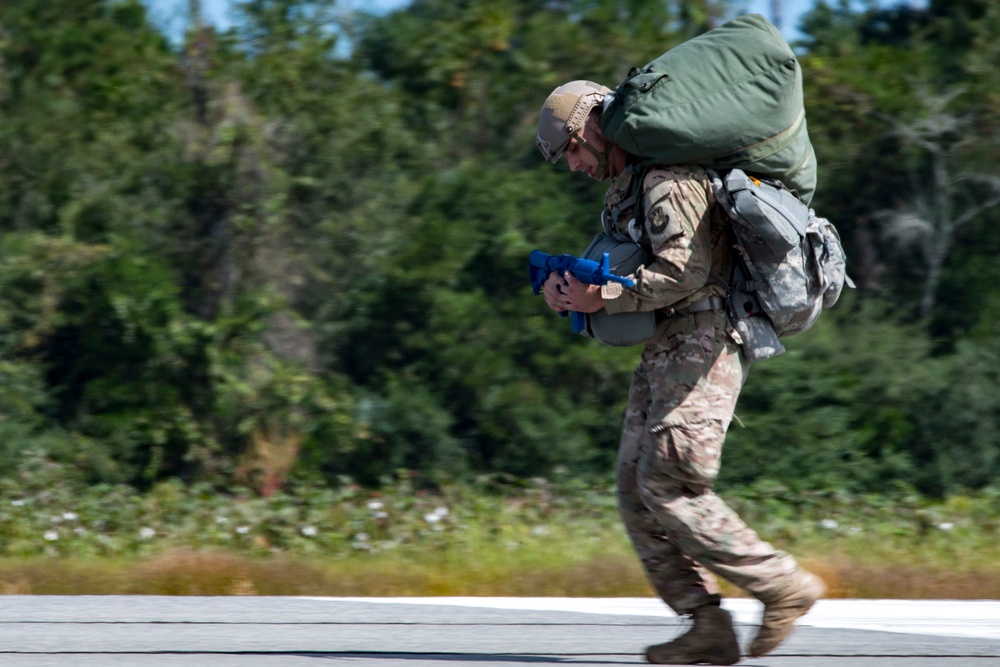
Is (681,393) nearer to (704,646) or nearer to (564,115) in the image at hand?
(704,646)

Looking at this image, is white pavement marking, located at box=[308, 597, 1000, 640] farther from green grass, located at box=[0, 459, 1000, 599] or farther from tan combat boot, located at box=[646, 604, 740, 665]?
tan combat boot, located at box=[646, 604, 740, 665]

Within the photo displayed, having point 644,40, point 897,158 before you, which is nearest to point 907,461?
point 897,158

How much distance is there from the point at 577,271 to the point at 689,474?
57cm

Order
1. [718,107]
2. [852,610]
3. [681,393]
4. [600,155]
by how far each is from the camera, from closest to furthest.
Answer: [718,107], [681,393], [600,155], [852,610]

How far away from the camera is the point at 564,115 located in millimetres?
3506

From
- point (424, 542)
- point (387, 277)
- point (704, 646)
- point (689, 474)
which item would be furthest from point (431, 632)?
point (387, 277)

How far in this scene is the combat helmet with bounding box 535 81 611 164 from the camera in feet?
11.5

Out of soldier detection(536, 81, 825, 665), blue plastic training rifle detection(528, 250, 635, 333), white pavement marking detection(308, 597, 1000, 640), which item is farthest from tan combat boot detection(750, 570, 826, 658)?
blue plastic training rifle detection(528, 250, 635, 333)

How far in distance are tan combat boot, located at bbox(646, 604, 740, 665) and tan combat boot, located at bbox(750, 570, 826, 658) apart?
2.9 inches

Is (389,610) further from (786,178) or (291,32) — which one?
(291,32)

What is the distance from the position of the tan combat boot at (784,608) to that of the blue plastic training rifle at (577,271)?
819mm

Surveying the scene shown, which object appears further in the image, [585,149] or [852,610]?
[852,610]

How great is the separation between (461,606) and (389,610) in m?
0.23

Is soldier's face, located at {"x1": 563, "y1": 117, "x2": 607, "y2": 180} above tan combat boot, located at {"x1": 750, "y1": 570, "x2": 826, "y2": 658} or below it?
above
